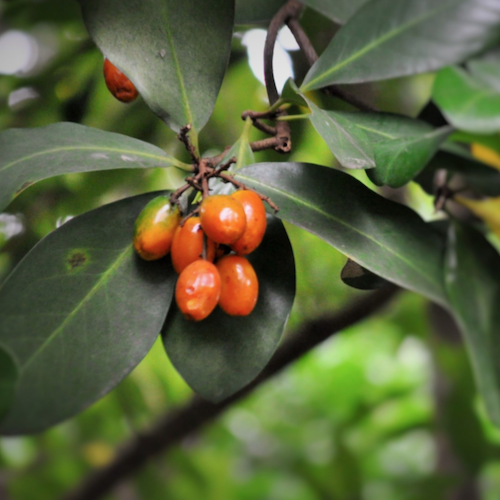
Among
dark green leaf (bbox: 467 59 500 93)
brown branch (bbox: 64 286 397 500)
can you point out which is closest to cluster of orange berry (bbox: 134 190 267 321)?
dark green leaf (bbox: 467 59 500 93)

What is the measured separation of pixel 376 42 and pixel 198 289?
0.31 metres

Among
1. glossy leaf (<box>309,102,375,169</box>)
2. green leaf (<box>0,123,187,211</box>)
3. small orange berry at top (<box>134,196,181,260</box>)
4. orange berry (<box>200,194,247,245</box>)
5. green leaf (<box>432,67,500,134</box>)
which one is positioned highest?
green leaf (<box>432,67,500,134</box>)

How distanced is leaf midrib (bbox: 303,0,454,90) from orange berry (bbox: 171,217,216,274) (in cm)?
21

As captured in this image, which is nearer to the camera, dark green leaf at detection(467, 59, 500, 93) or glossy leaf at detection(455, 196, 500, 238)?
dark green leaf at detection(467, 59, 500, 93)

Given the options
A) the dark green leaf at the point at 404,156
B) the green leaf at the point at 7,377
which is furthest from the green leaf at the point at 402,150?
the green leaf at the point at 7,377

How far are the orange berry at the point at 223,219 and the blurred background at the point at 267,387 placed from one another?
354mm

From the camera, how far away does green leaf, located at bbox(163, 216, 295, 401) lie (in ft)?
1.73

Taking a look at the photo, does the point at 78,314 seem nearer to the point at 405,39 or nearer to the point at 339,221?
the point at 339,221

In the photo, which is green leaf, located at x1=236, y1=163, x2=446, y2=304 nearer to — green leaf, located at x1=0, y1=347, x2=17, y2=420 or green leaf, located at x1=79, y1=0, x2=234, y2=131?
green leaf, located at x1=79, y1=0, x2=234, y2=131

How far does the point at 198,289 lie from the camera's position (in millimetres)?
449

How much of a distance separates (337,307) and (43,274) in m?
0.57

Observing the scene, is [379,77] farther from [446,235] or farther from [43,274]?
[43,274]

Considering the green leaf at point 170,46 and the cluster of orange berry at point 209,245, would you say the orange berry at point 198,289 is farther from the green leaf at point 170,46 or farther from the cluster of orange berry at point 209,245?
the green leaf at point 170,46

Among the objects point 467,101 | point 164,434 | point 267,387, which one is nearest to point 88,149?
point 467,101
